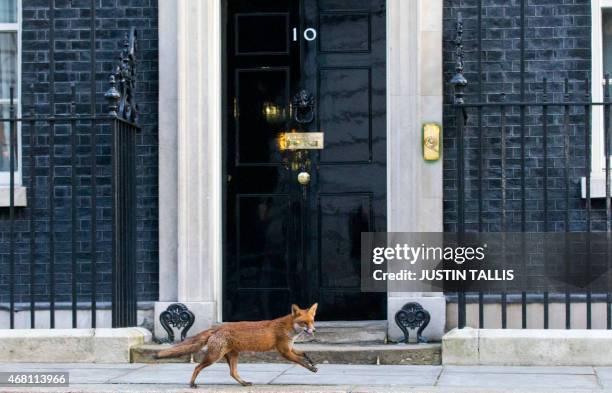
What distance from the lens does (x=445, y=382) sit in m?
7.66

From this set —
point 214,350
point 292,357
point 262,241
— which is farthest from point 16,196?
point 292,357

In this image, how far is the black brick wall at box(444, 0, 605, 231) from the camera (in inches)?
360

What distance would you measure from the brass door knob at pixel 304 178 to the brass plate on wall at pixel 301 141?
212 millimetres

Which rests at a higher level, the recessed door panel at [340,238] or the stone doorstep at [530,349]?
the recessed door panel at [340,238]

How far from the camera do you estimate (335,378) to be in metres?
7.84

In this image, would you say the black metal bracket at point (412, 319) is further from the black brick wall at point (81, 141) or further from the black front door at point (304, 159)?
the black brick wall at point (81, 141)

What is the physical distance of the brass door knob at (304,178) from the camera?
9430mm

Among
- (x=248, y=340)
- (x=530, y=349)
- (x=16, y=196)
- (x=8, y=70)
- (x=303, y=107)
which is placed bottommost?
(x=530, y=349)

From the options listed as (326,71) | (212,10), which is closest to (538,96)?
(326,71)

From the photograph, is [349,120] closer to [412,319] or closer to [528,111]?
[528,111]

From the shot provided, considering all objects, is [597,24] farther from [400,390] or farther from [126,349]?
[126,349]

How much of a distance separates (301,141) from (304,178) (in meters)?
0.30

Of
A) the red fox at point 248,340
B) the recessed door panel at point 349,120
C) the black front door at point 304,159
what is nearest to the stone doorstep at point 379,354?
the black front door at point 304,159

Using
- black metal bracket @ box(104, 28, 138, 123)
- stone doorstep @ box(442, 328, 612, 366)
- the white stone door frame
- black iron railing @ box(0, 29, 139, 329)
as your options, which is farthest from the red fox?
black metal bracket @ box(104, 28, 138, 123)
